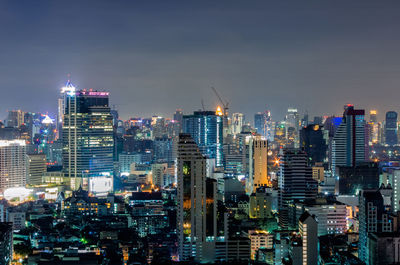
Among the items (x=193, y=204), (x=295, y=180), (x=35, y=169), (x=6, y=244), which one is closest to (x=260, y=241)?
(x=193, y=204)

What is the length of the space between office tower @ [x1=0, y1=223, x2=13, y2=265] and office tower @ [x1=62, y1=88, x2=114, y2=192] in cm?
1663

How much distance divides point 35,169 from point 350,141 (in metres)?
16.4

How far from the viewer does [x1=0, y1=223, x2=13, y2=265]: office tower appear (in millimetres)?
15906

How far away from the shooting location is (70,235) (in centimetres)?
2050

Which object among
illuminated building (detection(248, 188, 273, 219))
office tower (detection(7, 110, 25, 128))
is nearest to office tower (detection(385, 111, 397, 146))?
illuminated building (detection(248, 188, 273, 219))

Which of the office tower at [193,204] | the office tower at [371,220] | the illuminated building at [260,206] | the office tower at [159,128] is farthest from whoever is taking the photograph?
the office tower at [159,128]

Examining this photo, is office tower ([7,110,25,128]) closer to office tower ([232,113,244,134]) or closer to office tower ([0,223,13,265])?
office tower ([232,113,244,134])

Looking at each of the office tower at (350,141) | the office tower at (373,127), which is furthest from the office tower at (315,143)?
the office tower at (373,127)

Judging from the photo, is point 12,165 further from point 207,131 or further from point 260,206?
point 260,206

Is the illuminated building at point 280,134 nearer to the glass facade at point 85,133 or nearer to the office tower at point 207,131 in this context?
the office tower at point 207,131

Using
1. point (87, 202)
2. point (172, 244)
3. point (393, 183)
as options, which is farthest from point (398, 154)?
point (172, 244)

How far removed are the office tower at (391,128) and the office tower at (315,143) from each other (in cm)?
1171

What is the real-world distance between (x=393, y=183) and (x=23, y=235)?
13090mm

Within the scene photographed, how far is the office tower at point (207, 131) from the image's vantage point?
1524 inches
